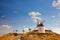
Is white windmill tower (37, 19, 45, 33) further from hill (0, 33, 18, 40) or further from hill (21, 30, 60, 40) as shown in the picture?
hill (0, 33, 18, 40)

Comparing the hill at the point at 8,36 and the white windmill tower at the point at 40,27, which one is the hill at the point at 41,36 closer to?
the white windmill tower at the point at 40,27

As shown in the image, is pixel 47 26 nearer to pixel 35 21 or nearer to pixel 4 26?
pixel 35 21

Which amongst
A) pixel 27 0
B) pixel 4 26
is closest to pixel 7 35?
pixel 4 26

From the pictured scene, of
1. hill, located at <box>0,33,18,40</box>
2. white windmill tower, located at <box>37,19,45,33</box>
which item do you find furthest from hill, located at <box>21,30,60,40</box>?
hill, located at <box>0,33,18,40</box>

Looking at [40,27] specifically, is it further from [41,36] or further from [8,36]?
[8,36]

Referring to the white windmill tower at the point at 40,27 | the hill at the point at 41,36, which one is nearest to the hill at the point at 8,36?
the hill at the point at 41,36

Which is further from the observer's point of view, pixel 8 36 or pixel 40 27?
pixel 40 27

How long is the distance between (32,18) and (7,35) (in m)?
0.94

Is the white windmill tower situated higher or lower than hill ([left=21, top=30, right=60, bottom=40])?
higher

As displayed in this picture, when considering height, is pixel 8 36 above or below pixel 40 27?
below

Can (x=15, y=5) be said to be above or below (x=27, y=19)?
above

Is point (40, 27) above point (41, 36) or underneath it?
above

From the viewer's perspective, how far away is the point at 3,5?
583 centimetres

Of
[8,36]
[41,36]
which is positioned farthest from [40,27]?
[8,36]
